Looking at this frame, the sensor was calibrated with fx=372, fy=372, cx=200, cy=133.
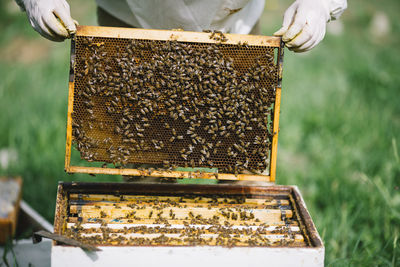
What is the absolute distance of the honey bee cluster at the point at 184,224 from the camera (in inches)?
98.7

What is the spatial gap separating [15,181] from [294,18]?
12.0ft

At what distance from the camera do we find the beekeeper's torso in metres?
3.32

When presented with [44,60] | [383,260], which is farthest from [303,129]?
[44,60]

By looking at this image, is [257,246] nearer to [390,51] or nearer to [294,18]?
[294,18]

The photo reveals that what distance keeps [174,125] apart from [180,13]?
1.06 meters

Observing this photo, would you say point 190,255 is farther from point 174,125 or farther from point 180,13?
point 180,13

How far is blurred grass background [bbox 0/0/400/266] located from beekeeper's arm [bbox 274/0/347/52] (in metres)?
1.46

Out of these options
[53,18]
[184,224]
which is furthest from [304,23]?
[53,18]

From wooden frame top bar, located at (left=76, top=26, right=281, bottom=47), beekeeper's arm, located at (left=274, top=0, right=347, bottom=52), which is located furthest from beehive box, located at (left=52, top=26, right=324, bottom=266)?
beekeeper's arm, located at (left=274, top=0, right=347, bottom=52)

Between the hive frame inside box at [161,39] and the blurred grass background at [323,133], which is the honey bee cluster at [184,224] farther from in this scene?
the blurred grass background at [323,133]

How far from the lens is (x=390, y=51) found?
336 inches

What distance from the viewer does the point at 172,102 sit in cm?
292

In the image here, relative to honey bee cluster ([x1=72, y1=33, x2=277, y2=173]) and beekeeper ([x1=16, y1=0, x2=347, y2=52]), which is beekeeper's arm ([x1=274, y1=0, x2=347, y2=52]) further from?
honey bee cluster ([x1=72, y1=33, x2=277, y2=173])

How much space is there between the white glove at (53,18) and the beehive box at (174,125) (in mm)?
104
